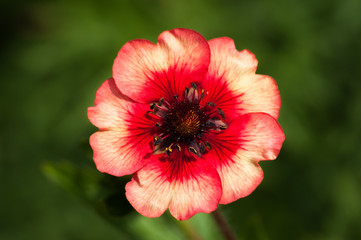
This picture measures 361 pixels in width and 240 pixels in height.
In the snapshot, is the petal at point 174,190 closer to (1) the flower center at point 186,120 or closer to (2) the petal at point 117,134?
(2) the petal at point 117,134

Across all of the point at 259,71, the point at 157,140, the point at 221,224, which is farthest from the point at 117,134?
the point at 259,71

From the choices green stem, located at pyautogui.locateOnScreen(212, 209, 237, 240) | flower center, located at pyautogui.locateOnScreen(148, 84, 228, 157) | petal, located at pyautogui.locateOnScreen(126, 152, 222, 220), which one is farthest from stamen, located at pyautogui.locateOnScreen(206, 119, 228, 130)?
green stem, located at pyautogui.locateOnScreen(212, 209, 237, 240)

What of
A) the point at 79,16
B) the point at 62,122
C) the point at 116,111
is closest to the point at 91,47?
the point at 79,16

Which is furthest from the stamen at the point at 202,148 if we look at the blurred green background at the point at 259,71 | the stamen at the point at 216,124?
the blurred green background at the point at 259,71

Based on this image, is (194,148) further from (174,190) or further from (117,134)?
(117,134)

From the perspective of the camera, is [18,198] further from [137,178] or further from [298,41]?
[298,41]

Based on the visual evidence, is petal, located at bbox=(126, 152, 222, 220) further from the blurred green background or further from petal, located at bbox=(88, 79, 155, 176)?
the blurred green background
